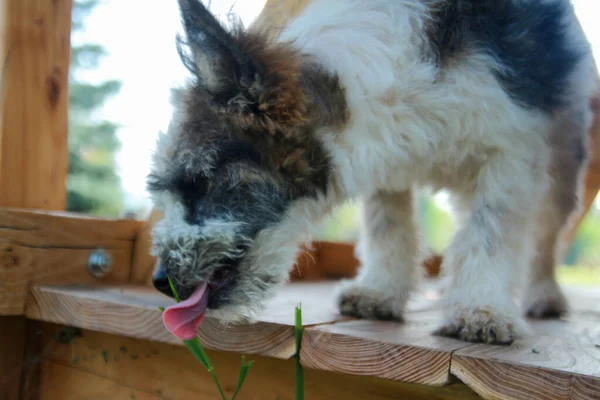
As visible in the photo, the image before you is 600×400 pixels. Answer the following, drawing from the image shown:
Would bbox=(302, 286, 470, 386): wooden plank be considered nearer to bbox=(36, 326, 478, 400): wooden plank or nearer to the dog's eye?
bbox=(36, 326, 478, 400): wooden plank

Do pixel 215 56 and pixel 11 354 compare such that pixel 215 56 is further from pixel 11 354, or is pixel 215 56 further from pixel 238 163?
pixel 11 354

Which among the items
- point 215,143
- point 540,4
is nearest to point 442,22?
point 540,4

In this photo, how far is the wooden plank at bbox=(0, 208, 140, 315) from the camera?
80.4 inches

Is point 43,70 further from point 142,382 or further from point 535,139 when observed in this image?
point 535,139

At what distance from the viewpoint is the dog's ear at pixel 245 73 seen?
152cm

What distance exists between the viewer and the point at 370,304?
1.98 metres

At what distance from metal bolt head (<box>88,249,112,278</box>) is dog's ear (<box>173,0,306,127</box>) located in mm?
1082

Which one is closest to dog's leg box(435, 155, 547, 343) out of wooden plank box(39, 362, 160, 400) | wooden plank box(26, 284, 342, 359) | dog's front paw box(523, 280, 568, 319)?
wooden plank box(26, 284, 342, 359)

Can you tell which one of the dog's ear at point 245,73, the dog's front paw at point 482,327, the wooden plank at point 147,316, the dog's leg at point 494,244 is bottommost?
the wooden plank at point 147,316

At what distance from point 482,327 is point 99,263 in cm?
153

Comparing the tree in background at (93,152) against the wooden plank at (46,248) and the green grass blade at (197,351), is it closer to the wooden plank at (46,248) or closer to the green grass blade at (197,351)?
the wooden plank at (46,248)

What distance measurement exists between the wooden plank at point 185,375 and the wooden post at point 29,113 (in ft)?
0.52

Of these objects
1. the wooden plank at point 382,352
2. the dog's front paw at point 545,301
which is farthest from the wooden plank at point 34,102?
the dog's front paw at point 545,301

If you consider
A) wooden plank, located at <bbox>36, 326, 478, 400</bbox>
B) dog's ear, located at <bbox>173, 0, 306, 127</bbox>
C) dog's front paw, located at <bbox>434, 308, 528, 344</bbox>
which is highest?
dog's ear, located at <bbox>173, 0, 306, 127</bbox>
